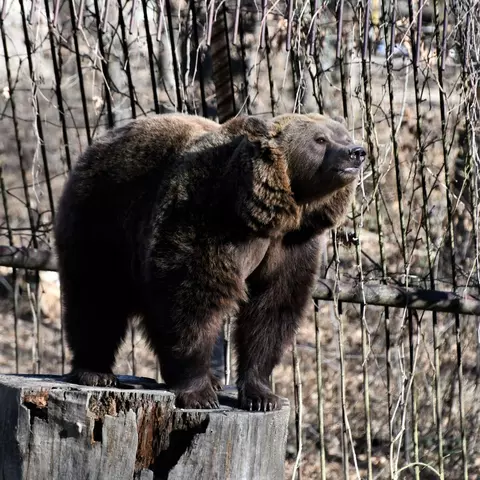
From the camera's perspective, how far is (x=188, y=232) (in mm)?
3988

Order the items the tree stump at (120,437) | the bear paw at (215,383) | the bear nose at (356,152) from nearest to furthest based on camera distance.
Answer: the tree stump at (120,437)
the bear nose at (356,152)
the bear paw at (215,383)

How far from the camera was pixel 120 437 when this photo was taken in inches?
135

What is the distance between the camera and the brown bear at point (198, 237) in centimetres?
402

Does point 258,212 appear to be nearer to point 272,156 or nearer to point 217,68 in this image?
point 272,156

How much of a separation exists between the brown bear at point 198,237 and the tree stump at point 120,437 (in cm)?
32

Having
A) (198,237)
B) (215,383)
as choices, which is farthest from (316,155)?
(215,383)

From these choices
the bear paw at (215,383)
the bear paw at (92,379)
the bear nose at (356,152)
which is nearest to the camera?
the bear nose at (356,152)

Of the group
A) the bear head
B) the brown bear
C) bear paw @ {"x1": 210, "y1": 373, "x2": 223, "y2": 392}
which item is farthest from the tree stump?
the bear head

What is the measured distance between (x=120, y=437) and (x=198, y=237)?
974 millimetres

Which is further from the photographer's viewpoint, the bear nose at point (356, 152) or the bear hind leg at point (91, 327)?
the bear hind leg at point (91, 327)

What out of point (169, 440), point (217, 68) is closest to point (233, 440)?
point (169, 440)

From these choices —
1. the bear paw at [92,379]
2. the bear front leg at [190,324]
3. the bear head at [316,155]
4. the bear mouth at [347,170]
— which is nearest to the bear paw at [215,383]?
the bear front leg at [190,324]

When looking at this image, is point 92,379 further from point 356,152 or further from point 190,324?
point 356,152

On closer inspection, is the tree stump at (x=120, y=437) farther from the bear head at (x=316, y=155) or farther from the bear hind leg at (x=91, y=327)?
the bear head at (x=316, y=155)
